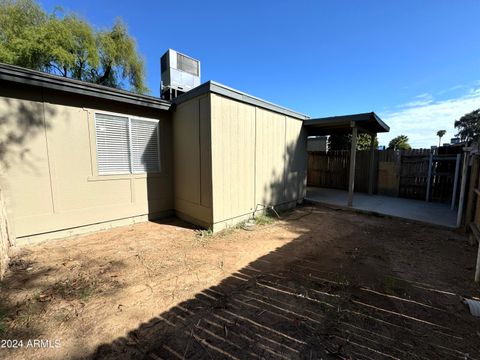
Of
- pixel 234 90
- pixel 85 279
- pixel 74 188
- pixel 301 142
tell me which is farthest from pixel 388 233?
pixel 74 188

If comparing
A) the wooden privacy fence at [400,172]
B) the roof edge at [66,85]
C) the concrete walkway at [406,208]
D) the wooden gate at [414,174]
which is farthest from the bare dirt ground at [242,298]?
the wooden gate at [414,174]

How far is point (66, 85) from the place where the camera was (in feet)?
12.9

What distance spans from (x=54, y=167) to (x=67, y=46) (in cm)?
1136

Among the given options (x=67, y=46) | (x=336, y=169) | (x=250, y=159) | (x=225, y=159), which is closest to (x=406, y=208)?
(x=336, y=169)

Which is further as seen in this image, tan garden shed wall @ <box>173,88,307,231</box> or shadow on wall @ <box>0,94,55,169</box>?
tan garden shed wall @ <box>173,88,307,231</box>

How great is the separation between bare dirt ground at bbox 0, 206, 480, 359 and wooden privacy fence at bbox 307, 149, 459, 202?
4206mm

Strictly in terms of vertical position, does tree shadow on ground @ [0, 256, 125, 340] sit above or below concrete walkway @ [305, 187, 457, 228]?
below

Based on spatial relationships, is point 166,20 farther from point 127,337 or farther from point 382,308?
point 382,308

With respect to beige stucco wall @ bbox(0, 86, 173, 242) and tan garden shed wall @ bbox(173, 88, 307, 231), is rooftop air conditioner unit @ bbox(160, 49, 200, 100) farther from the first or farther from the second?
beige stucco wall @ bbox(0, 86, 173, 242)

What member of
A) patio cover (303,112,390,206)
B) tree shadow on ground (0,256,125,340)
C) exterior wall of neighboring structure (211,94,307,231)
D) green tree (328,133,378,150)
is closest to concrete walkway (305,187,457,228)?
patio cover (303,112,390,206)

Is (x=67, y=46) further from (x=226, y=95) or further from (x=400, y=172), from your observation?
(x=400, y=172)

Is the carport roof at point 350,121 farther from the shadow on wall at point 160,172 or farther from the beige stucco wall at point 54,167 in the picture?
the beige stucco wall at point 54,167

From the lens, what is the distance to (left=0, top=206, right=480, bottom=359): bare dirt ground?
1.82 meters

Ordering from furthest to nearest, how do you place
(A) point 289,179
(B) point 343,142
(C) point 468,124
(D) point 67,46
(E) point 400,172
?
(C) point 468,124 → (B) point 343,142 → (D) point 67,46 → (E) point 400,172 → (A) point 289,179
